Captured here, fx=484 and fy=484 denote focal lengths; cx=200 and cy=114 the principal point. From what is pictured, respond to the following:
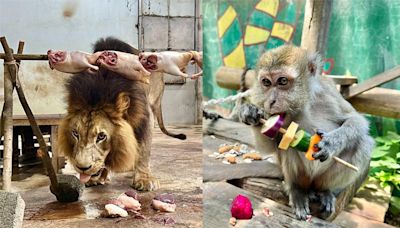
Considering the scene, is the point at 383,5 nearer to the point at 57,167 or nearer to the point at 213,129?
the point at 213,129

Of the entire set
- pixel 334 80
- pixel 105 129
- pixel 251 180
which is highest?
pixel 334 80

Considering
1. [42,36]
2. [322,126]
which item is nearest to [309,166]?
[322,126]

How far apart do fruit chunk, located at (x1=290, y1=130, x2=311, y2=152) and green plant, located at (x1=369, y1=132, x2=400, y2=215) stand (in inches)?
11.0

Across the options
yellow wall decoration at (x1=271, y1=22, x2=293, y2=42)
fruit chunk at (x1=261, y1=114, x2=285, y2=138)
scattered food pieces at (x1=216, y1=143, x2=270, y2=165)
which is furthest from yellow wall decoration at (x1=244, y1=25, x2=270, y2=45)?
scattered food pieces at (x1=216, y1=143, x2=270, y2=165)

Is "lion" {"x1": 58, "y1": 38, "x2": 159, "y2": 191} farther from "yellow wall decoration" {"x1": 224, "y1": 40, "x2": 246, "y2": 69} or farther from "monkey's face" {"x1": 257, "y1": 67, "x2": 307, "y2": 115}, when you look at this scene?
"monkey's face" {"x1": 257, "y1": 67, "x2": 307, "y2": 115}

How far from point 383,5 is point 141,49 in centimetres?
108

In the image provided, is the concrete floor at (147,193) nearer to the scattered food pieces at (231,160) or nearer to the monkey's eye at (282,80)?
the scattered food pieces at (231,160)

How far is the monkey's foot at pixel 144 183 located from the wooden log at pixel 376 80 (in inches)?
38.2

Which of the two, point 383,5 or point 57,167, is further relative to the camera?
point 57,167

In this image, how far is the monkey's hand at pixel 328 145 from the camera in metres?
1.92

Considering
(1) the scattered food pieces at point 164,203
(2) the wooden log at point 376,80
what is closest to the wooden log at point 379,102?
(2) the wooden log at point 376,80

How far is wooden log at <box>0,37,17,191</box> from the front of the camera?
214cm

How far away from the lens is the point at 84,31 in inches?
87.5

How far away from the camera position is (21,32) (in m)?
2.18
